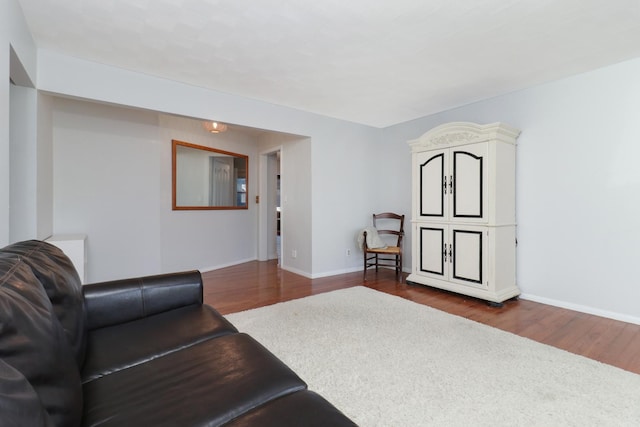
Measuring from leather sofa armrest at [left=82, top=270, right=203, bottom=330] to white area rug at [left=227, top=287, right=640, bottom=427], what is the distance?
0.77 m

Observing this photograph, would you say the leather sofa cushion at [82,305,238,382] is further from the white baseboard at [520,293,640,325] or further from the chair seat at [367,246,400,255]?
the white baseboard at [520,293,640,325]

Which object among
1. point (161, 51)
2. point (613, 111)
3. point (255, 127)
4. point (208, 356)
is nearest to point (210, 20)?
point (161, 51)

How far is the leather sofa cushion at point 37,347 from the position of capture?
598 millimetres

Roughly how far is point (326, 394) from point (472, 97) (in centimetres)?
348

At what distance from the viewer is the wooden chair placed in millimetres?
4137

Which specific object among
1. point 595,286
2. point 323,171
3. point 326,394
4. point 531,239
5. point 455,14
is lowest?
point 326,394

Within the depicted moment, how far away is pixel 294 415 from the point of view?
0.81 metres

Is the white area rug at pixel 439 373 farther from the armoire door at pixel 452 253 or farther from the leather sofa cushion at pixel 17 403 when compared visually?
the leather sofa cushion at pixel 17 403

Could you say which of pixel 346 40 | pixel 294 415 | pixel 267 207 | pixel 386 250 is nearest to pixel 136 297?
pixel 294 415

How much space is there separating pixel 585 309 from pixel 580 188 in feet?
3.79

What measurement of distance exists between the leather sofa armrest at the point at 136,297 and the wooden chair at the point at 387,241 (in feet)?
9.13

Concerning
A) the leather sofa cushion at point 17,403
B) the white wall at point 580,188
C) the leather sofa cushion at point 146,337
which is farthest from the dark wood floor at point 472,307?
the leather sofa cushion at point 17,403

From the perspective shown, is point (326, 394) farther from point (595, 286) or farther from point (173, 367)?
point (595, 286)

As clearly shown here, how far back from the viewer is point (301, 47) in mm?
2385
